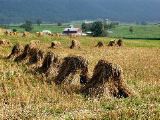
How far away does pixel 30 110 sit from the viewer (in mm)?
18828

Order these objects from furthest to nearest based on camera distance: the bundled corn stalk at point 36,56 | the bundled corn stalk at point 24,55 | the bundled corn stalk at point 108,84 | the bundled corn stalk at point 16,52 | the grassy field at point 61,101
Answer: the bundled corn stalk at point 16,52 < the bundled corn stalk at point 24,55 < the bundled corn stalk at point 36,56 < the bundled corn stalk at point 108,84 < the grassy field at point 61,101

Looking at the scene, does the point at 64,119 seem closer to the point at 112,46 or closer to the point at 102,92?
the point at 102,92

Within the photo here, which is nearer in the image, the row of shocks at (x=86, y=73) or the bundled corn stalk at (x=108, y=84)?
the bundled corn stalk at (x=108, y=84)

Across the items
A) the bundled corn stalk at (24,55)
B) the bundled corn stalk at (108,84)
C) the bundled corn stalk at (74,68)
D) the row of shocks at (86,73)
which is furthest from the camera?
the bundled corn stalk at (24,55)

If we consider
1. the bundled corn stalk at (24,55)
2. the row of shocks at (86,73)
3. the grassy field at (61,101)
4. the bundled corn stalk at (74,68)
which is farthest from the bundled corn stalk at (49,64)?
the bundled corn stalk at (24,55)

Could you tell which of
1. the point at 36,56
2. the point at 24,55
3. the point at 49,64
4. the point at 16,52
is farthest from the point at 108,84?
the point at 16,52

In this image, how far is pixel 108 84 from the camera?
25.7 metres

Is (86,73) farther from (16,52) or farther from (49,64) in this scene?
(16,52)

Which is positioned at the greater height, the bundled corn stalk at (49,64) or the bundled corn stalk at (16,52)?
the bundled corn stalk at (49,64)

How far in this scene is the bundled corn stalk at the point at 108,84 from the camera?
83.0 feet

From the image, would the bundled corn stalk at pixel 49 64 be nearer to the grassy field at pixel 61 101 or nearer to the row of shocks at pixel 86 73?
the row of shocks at pixel 86 73

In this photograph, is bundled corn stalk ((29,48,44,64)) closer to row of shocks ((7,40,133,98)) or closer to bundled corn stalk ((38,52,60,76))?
row of shocks ((7,40,133,98))

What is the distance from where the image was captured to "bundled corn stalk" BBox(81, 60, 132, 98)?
25.3 m

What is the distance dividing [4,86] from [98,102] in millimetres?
7250
